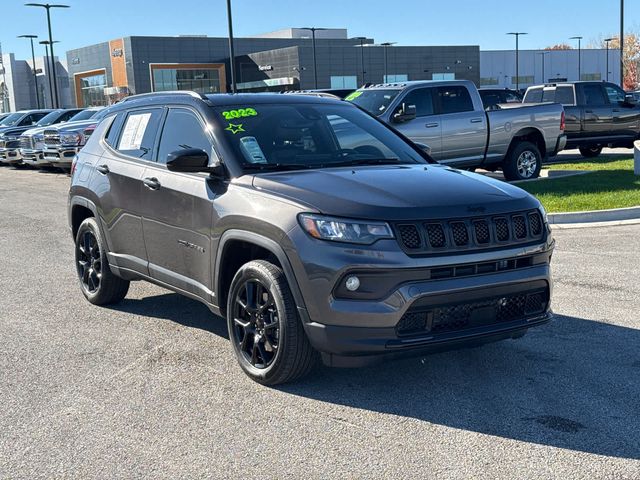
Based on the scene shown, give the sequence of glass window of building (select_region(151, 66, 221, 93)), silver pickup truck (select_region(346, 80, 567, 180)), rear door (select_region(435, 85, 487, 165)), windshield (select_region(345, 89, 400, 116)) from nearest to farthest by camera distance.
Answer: windshield (select_region(345, 89, 400, 116)) < silver pickup truck (select_region(346, 80, 567, 180)) < rear door (select_region(435, 85, 487, 165)) < glass window of building (select_region(151, 66, 221, 93))

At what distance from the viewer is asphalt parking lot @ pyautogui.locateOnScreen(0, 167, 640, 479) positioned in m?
3.90

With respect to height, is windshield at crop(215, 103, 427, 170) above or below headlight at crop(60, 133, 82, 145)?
above

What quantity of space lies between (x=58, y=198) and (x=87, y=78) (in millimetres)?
78093

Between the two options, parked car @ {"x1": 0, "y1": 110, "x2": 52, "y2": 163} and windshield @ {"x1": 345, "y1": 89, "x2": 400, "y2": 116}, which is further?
parked car @ {"x1": 0, "y1": 110, "x2": 52, "y2": 163}

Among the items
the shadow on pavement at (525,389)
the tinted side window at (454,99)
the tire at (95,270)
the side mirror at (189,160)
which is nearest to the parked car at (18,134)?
the tinted side window at (454,99)

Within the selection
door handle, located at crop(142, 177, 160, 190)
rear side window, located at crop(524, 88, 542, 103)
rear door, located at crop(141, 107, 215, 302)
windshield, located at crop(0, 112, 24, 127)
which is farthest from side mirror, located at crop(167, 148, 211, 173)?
windshield, located at crop(0, 112, 24, 127)

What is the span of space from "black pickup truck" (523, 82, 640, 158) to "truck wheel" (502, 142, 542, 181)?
4498 millimetres

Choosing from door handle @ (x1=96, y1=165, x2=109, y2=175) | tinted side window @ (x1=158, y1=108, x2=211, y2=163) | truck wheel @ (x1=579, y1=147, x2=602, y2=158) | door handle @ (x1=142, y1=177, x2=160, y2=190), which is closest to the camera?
tinted side window @ (x1=158, y1=108, x2=211, y2=163)

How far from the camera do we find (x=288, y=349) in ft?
15.4

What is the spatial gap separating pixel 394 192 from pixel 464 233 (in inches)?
19.0

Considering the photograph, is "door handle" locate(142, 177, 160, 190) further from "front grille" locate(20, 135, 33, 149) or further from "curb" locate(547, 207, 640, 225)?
"front grille" locate(20, 135, 33, 149)

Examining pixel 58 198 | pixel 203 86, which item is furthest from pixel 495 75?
pixel 58 198

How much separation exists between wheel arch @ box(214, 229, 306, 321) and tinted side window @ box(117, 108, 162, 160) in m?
1.35

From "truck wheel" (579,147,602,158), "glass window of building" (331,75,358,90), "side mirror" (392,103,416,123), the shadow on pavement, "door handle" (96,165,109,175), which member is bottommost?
the shadow on pavement
